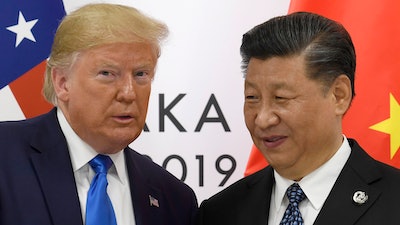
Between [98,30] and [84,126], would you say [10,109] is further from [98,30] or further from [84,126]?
[98,30]

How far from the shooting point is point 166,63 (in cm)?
362

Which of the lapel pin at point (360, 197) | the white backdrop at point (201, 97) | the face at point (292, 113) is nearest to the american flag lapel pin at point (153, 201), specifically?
the face at point (292, 113)

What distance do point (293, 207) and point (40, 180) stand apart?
30.6 inches

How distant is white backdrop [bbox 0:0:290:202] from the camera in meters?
3.61

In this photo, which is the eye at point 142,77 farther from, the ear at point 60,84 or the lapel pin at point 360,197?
the lapel pin at point 360,197

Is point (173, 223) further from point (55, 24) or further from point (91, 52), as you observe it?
point (55, 24)

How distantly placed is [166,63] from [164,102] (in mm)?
181

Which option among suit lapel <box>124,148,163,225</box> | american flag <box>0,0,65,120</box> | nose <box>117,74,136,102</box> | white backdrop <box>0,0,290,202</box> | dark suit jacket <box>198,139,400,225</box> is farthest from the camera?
white backdrop <box>0,0,290,202</box>

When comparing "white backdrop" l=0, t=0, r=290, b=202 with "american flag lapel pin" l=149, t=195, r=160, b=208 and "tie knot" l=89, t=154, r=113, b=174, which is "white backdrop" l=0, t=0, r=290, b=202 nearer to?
"american flag lapel pin" l=149, t=195, r=160, b=208

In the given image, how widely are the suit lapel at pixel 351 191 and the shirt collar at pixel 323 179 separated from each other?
24 millimetres

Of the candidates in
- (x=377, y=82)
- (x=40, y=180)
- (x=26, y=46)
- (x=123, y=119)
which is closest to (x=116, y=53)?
(x=123, y=119)

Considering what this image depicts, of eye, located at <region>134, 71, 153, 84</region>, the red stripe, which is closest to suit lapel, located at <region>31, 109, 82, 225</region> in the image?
eye, located at <region>134, 71, 153, 84</region>

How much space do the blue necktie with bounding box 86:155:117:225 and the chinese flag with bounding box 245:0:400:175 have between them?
121 centimetres

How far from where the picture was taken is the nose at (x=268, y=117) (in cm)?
235
